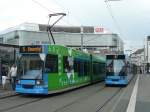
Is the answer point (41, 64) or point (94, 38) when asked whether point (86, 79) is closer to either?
point (41, 64)

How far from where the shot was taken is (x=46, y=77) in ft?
69.4

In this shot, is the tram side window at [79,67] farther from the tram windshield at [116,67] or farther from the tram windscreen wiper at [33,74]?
the tram windscreen wiper at [33,74]

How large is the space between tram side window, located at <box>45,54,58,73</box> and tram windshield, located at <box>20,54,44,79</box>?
0.36 metres

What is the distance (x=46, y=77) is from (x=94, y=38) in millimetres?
119404

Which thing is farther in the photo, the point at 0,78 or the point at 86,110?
the point at 0,78

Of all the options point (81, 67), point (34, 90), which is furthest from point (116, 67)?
point (34, 90)

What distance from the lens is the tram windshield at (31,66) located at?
2117 centimetres

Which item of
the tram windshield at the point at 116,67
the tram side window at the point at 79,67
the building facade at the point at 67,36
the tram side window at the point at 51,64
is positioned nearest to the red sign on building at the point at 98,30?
the building facade at the point at 67,36

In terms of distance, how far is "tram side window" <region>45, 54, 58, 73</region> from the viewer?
2144 centimetres

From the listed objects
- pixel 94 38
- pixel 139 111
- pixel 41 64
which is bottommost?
pixel 139 111

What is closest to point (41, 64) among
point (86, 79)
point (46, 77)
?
point (46, 77)

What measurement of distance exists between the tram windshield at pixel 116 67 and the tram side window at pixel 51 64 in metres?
13.5

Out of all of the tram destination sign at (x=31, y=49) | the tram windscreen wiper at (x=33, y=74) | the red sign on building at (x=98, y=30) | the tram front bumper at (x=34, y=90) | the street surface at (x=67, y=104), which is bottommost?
the street surface at (x=67, y=104)

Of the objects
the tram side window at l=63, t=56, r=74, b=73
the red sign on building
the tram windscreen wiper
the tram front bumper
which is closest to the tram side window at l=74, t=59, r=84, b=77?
the tram side window at l=63, t=56, r=74, b=73
